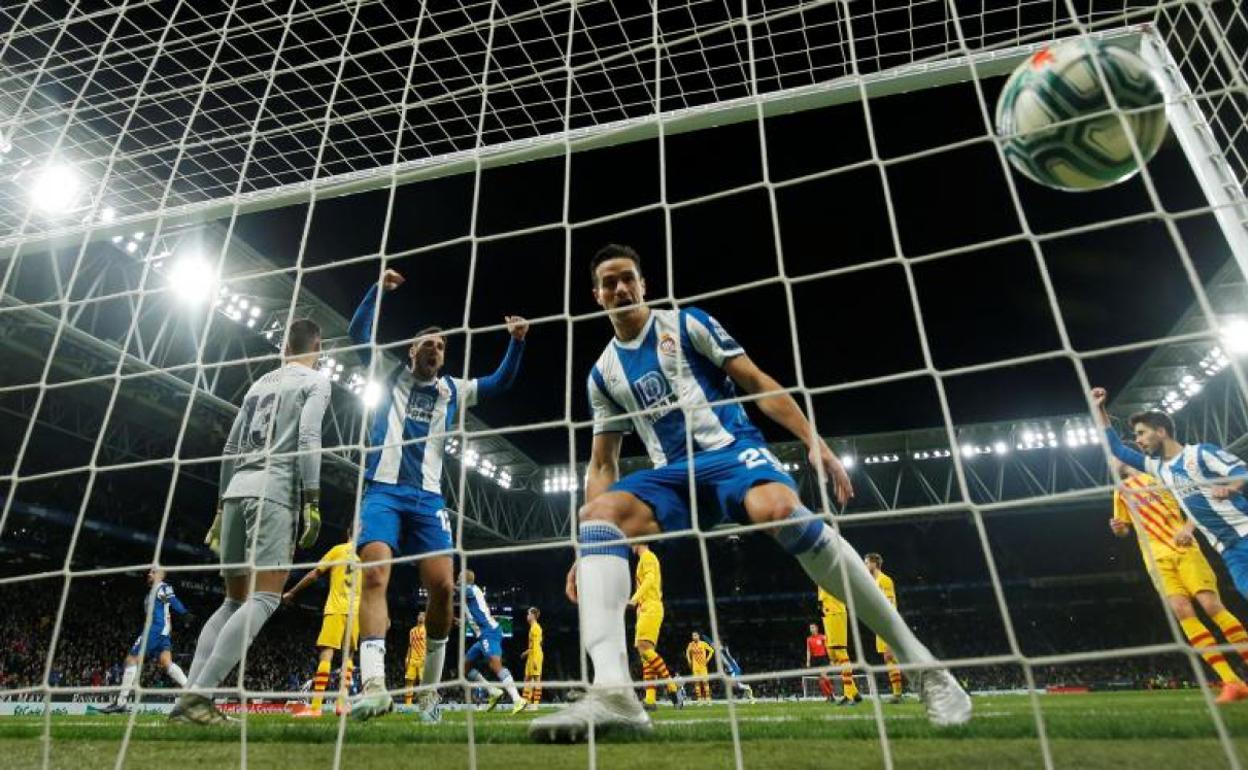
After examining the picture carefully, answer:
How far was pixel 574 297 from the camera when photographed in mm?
12320

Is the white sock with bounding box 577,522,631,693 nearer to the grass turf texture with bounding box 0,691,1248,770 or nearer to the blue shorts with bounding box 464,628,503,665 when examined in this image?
the grass turf texture with bounding box 0,691,1248,770

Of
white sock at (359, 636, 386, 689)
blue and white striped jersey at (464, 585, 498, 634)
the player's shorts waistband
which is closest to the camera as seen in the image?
white sock at (359, 636, 386, 689)

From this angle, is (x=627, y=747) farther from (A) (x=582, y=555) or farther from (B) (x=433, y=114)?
(B) (x=433, y=114)

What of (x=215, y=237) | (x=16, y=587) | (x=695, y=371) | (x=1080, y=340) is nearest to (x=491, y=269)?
(x=215, y=237)

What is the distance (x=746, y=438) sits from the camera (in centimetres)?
270

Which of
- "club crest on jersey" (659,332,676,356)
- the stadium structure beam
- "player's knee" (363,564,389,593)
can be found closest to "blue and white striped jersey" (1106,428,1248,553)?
the stadium structure beam

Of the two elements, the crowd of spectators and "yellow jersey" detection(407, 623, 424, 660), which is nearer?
"yellow jersey" detection(407, 623, 424, 660)

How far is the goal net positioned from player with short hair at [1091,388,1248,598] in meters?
0.66

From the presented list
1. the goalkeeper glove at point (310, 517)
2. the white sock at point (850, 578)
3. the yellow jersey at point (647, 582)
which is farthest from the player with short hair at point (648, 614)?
the white sock at point (850, 578)

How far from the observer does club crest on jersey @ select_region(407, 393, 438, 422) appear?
423cm

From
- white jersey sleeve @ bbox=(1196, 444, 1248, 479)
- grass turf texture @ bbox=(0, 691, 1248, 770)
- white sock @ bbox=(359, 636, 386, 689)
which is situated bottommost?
grass turf texture @ bbox=(0, 691, 1248, 770)

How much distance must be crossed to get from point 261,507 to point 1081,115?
3.41m

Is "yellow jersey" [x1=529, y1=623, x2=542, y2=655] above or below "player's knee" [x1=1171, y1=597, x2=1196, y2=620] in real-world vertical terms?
above

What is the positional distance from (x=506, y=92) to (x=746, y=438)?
271 centimetres
